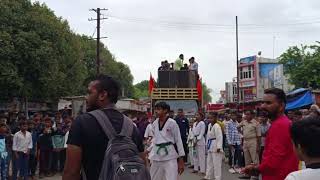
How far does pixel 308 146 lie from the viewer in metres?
3.11

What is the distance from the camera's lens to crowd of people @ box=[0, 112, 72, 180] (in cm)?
1371

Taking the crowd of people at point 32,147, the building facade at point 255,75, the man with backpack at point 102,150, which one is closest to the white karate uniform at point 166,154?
the crowd of people at point 32,147

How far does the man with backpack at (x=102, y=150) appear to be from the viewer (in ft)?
12.7

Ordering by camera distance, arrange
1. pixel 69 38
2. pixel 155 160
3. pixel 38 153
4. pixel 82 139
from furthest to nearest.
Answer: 1. pixel 69 38
2. pixel 38 153
3. pixel 155 160
4. pixel 82 139

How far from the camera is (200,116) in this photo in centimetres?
1670

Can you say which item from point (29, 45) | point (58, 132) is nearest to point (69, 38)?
point (29, 45)

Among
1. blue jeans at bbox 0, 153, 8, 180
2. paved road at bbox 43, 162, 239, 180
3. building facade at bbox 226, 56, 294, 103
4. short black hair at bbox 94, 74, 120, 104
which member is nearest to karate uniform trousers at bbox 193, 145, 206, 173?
paved road at bbox 43, 162, 239, 180

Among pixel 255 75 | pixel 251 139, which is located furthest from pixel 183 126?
pixel 255 75

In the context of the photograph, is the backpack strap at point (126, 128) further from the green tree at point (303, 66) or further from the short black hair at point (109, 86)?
the green tree at point (303, 66)

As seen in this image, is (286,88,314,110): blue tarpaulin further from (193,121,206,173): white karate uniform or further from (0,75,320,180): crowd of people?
(193,121,206,173): white karate uniform

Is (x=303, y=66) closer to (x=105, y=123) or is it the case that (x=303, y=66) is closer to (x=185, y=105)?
(x=185, y=105)

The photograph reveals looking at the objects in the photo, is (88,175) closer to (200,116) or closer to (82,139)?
(82,139)

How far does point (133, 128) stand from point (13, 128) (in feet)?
40.0

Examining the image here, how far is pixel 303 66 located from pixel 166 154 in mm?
29707
